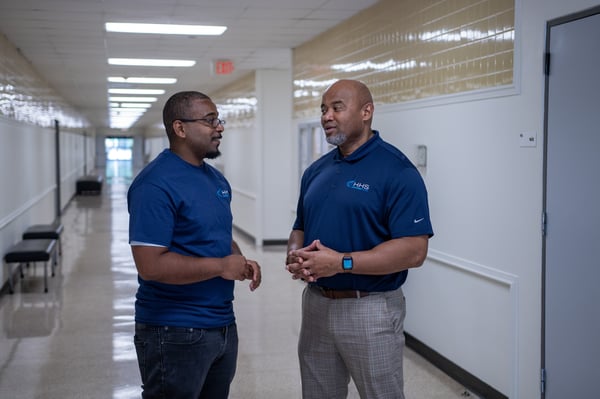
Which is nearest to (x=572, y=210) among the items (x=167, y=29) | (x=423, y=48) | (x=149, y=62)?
(x=423, y=48)

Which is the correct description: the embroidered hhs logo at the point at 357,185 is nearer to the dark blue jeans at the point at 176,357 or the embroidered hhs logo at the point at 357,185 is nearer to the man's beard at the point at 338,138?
the man's beard at the point at 338,138

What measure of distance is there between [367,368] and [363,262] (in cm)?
43

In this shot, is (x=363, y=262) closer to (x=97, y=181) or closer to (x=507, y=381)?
(x=507, y=381)

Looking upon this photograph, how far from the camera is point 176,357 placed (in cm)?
226

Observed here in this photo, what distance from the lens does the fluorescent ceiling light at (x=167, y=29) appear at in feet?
23.4

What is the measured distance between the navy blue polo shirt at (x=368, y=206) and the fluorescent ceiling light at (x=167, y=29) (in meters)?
5.01

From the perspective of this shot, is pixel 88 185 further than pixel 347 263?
Yes

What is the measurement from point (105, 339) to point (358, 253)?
11.9 feet

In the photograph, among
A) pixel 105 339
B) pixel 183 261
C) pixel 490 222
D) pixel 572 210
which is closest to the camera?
pixel 183 261

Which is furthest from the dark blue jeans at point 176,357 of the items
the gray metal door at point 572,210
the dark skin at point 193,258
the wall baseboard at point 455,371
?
the wall baseboard at point 455,371

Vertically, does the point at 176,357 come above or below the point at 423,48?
below

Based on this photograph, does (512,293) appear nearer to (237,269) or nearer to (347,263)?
(347,263)

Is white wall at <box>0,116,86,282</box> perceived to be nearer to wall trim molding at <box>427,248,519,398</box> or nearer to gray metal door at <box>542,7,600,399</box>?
wall trim molding at <box>427,248,519,398</box>

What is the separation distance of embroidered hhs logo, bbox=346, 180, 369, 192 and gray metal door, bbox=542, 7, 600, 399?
4.15 feet
